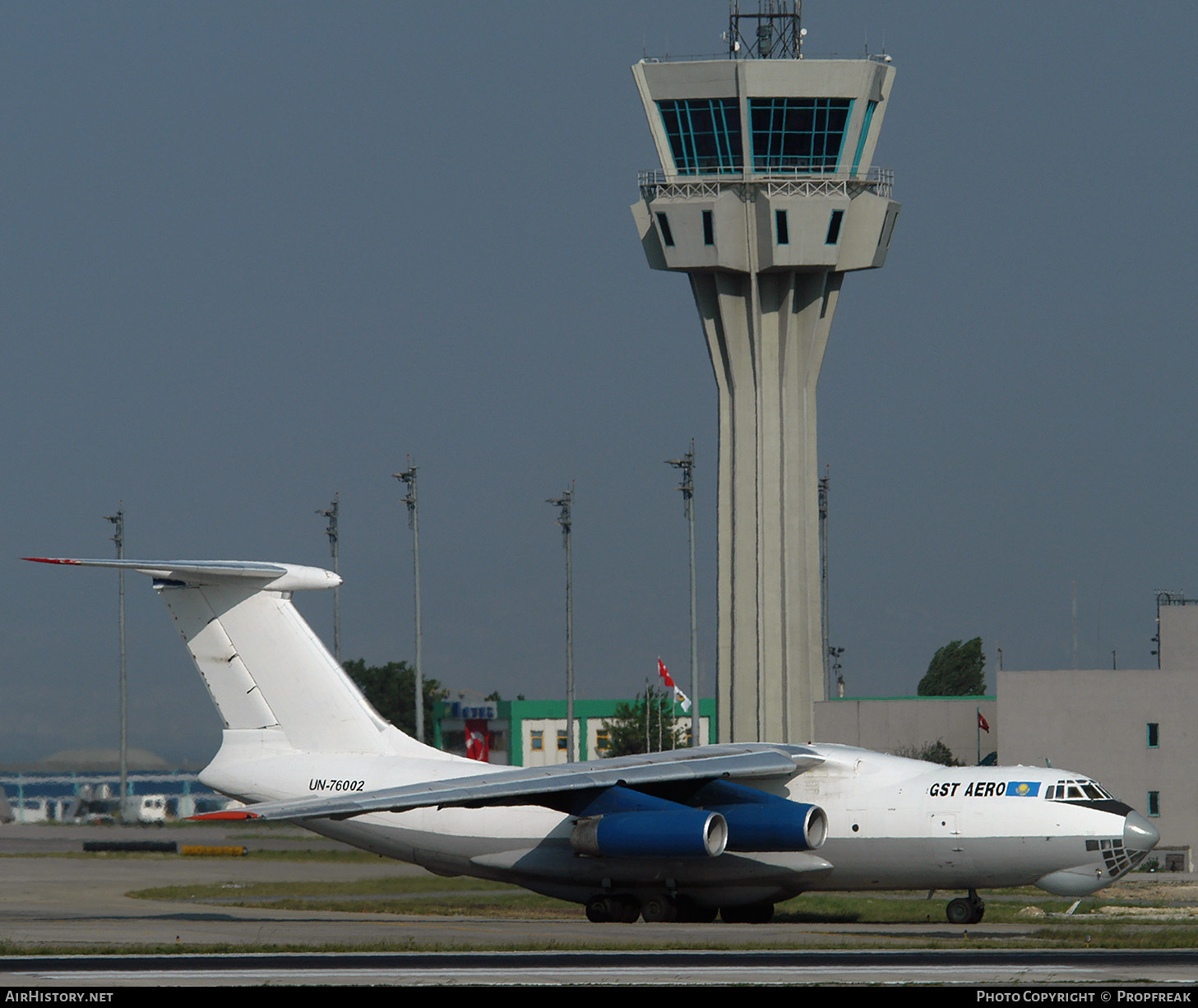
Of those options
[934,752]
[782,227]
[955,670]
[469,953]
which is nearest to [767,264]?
[782,227]

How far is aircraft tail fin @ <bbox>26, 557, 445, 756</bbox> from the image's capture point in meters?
29.4

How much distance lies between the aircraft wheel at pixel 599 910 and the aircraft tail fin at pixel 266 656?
467 cm

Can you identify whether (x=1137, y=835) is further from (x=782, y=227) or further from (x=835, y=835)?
(x=782, y=227)

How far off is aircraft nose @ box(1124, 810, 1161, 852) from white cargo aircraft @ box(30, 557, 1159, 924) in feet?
0.10

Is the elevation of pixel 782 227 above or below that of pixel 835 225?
below

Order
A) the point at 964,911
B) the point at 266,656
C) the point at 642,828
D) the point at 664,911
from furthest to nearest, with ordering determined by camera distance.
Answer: the point at 266,656
the point at 664,911
the point at 964,911
the point at 642,828

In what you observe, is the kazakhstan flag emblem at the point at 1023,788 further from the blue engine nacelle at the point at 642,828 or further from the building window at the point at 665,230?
the building window at the point at 665,230

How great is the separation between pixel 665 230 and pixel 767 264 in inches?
155

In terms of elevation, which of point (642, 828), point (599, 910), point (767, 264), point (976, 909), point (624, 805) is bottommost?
point (599, 910)

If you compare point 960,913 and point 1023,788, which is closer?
point 960,913

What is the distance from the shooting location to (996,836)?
26906 mm

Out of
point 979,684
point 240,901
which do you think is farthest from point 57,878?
point 979,684

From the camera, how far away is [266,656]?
29.4m
